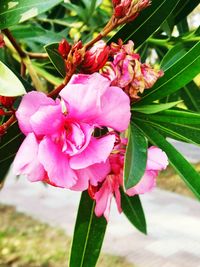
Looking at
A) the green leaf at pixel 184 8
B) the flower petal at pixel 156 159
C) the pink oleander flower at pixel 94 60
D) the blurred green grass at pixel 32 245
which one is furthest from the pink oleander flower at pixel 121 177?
the blurred green grass at pixel 32 245

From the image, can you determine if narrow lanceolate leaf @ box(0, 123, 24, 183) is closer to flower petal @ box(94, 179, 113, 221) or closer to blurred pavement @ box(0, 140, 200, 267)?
flower petal @ box(94, 179, 113, 221)

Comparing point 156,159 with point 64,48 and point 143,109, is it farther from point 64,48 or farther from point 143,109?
point 64,48

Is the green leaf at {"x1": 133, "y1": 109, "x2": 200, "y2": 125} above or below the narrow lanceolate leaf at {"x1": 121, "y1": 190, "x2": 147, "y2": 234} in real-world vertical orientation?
above

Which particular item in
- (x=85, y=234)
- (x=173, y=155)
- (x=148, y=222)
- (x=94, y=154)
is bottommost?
(x=148, y=222)

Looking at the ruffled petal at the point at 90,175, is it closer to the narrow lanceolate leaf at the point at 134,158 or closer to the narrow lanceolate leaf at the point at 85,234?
the narrow lanceolate leaf at the point at 134,158

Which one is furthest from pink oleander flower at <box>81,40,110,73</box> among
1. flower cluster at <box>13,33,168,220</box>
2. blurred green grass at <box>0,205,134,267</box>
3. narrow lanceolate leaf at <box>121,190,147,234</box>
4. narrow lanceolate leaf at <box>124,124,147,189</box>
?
blurred green grass at <box>0,205,134,267</box>

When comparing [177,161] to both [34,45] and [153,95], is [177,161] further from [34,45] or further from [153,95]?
[34,45]

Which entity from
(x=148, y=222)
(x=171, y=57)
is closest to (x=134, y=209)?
(x=171, y=57)
